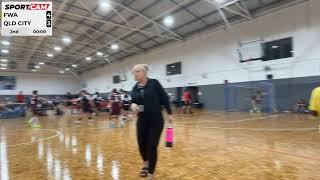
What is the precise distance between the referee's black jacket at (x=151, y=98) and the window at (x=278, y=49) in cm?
1448

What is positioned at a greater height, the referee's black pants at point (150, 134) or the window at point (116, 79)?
the window at point (116, 79)

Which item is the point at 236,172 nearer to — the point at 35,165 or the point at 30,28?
the point at 35,165

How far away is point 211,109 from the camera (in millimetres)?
20484

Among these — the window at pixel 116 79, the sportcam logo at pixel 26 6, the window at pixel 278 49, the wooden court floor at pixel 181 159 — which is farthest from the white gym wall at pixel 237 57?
the sportcam logo at pixel 26 6

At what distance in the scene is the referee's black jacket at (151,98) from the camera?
11.4 feet

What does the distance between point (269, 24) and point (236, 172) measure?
15147 mm

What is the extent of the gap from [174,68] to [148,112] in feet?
70.5

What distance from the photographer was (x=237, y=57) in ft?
60.6
